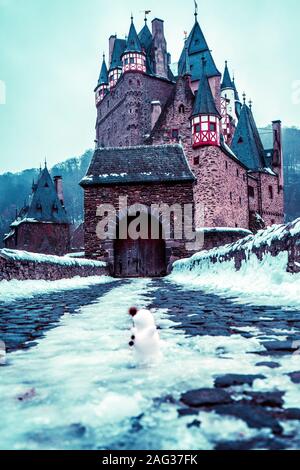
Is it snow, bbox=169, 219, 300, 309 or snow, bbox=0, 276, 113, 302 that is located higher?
snow, bbox=169, 219, 300, 309

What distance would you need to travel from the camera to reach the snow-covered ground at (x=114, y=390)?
3.63ft

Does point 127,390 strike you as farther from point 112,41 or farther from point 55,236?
point 112,41

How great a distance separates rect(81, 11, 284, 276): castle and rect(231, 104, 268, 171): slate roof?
11 centimetres

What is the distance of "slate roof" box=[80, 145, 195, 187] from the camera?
73.0ft

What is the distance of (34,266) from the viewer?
8945 mm

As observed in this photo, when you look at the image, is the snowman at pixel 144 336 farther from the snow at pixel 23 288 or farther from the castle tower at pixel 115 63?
the castle tower at pixel 115 63

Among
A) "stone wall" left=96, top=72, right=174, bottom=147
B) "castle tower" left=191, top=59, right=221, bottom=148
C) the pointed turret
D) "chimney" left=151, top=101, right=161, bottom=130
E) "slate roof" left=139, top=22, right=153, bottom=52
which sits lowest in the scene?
"castle tower" left=191, top=59, right=221, bottom=148

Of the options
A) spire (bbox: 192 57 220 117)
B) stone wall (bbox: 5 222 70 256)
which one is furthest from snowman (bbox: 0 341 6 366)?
stone wall (bbox: 5 222 70 256)

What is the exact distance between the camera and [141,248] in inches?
946

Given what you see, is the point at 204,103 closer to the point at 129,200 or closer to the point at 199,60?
the point at 129,200

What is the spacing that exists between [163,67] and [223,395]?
5334 cm

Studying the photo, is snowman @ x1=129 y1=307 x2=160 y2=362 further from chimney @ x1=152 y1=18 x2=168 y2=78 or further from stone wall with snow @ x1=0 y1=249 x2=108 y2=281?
chimney @ x1=152 y1=18 x2=168 y2=78

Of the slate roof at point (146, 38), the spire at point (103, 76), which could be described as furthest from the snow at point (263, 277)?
the spire at point (103, 76)

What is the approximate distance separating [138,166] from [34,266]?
50.4ft
